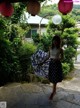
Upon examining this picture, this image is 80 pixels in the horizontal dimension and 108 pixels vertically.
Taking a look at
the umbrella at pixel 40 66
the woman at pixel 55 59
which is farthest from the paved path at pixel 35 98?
the umbrella at pixel 40 66

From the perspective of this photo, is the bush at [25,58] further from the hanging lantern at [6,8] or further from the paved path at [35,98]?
the hanging lantern at [6,8]

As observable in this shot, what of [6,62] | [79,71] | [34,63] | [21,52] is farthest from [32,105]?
[79,71]

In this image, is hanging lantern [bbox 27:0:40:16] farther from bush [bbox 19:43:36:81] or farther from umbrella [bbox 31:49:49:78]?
bush [bbox 19:43:36:81]

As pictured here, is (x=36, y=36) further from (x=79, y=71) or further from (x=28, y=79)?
(x=28, y=79)

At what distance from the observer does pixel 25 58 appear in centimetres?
1098

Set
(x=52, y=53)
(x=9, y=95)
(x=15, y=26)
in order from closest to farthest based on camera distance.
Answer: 1. (x=52, y=53)
2. (x=9, y=95)
3. (x=15, y=26)

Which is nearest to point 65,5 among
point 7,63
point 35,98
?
point 35,98

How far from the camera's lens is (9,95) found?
7.91 metres

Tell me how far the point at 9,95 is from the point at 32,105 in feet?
3.37

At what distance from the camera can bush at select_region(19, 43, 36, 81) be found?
10.9 m

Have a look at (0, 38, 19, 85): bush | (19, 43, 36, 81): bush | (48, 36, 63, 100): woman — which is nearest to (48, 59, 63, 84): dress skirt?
(48, 36, 63, 100): woman

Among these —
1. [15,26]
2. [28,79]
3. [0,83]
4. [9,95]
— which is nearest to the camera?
[9,95]

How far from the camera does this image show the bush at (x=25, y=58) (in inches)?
430

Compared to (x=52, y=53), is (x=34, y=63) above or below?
below
